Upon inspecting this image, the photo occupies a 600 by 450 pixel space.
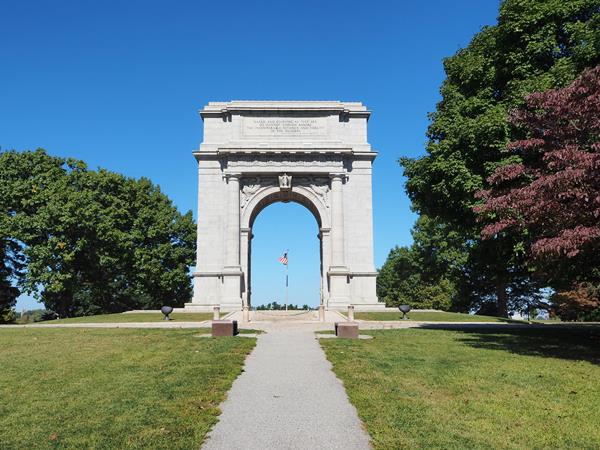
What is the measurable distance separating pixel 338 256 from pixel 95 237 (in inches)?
751

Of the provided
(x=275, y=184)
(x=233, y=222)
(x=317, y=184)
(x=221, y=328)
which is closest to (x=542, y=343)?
(x=221, y=328)

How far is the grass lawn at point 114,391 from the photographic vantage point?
6883 millimetres

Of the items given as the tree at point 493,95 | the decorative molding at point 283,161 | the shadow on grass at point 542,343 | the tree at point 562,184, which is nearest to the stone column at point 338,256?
the decorative molding at point 283,161

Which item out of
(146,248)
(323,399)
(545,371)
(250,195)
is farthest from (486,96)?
(146,248)

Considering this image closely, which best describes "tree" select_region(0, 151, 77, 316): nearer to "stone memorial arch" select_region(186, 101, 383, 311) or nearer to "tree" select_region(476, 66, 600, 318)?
"stone memorial arch" select_region(186, 101, 383, 311)

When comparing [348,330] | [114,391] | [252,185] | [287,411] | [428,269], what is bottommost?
[287,411]

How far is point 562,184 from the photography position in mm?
12289

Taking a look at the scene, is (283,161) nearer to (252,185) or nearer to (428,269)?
(252,185)

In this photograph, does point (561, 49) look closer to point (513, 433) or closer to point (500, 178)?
point (500, 178)

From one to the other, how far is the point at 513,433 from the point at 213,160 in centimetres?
3686

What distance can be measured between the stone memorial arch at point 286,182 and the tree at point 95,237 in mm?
7542

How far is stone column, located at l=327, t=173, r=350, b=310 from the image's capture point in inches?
1531

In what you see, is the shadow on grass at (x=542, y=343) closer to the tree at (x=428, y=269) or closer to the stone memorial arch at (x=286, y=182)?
the stone memorial arch at (x=286, y=182)

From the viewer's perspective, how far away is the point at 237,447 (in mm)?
6477
